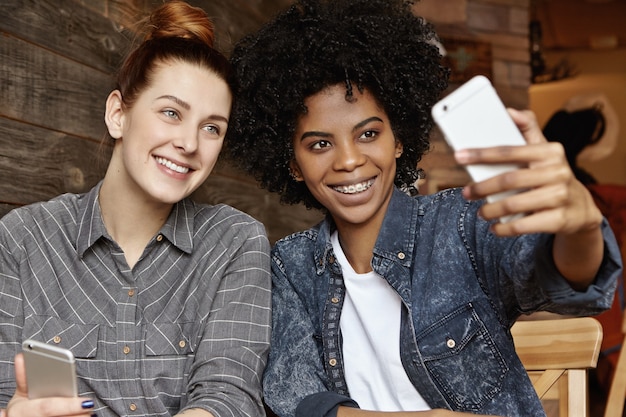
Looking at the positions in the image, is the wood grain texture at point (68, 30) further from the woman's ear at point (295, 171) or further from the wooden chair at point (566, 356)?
the wooden chair at point (566, 356)

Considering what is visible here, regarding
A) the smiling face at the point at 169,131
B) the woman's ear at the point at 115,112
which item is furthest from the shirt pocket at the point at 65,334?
the woman's ear at the point at 115,112

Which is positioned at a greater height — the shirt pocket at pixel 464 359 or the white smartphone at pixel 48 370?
the white smartphone at pixel 48 370

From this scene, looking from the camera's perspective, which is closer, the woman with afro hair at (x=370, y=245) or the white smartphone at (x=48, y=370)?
the white smartphone at (x=48, y=370)

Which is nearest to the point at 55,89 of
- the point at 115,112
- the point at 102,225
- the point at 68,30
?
the point at 68,30

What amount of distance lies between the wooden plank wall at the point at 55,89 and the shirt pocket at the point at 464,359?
971 mm

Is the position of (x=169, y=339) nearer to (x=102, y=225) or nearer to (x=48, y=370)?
(x=102, y=225)

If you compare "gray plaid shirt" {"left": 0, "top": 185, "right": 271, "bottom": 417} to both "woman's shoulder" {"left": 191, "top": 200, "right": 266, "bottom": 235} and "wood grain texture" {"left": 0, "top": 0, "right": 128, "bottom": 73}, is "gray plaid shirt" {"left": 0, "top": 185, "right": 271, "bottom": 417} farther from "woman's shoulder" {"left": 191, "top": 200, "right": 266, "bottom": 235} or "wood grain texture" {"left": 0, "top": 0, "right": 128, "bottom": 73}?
"wood grain texture" {"left": 0, "top": 0, "right": 128, "bottom": 73}

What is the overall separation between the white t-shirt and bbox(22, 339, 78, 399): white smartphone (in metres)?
0.67

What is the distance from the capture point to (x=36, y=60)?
179 cm

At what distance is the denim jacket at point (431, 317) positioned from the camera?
1.45m

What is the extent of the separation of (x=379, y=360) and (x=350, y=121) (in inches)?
19.1

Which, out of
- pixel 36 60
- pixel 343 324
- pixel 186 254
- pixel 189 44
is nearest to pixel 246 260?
pixel 186 254

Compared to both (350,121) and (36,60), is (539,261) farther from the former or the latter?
(36,60)

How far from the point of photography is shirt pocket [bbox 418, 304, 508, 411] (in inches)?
57.4
